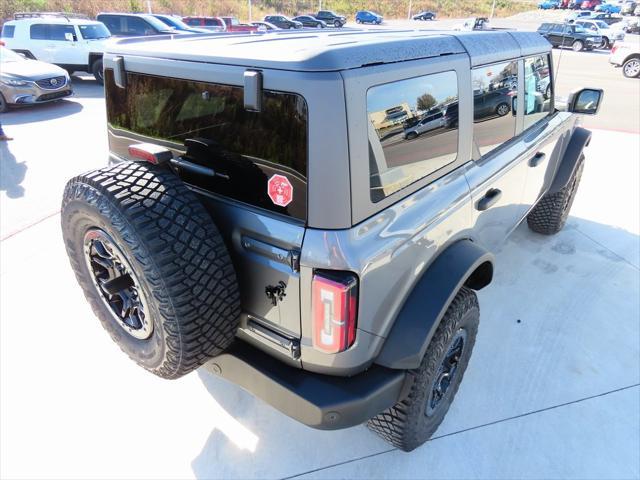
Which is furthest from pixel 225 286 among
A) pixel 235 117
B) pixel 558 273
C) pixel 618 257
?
pixel 618 257

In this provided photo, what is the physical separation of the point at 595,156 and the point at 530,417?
5.82 metres

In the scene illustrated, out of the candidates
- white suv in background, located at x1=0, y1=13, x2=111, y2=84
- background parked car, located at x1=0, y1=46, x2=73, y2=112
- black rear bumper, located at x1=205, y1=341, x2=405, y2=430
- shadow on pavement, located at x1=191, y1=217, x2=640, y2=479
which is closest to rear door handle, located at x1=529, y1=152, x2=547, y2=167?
shadow on pavement, located at x1=191, y1=217, x2=640, y2=479

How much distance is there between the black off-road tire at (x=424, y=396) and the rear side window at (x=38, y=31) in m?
14.0

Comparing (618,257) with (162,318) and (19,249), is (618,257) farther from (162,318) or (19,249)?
(19,249)

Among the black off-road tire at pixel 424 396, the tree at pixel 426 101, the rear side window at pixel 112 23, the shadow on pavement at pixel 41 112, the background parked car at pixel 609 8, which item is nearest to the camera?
the tree at pixel 426 101

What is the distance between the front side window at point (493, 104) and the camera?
225 centimetres

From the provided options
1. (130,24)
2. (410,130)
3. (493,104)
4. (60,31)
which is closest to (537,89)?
(493,104)

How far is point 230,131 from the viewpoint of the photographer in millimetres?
1738

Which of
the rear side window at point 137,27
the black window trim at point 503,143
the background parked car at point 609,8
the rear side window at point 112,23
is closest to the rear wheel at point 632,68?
the rear side window at point 137,27

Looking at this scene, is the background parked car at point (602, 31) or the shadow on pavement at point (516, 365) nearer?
the shadow on pavement at point (516, 365)

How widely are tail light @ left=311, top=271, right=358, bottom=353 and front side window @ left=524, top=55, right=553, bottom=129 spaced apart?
85.9 inches

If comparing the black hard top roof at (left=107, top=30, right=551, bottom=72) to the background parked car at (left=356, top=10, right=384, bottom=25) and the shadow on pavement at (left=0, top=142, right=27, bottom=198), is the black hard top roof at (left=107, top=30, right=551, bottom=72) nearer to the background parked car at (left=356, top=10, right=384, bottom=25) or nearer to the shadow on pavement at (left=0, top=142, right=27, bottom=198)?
the shadow on pavement at (left=0, top=142, right=27, bottom=198)

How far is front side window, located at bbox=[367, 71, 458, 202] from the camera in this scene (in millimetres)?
1605

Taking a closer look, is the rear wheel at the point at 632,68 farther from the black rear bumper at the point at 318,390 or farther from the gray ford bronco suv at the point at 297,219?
the black rear bumper at the point at 318,390
